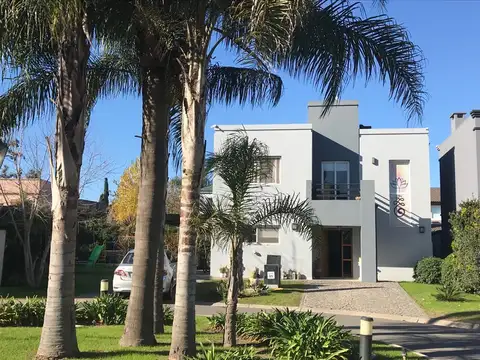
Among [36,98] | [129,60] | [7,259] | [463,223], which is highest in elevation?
[129,60]

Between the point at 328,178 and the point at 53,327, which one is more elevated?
the point at 328,178

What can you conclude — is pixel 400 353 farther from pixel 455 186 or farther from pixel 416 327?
pixel 455 186

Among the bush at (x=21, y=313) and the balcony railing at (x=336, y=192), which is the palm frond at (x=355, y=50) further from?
the balcony railing at (x=336, y=192)

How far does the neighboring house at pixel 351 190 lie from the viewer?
23875 millimetres

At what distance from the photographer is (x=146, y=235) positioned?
8.12 meters

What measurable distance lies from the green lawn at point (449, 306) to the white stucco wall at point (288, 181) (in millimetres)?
5869

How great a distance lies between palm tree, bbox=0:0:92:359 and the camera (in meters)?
6.66

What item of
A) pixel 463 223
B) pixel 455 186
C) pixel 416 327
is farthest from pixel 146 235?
pixel 455 186

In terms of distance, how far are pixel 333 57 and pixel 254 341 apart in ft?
16.1

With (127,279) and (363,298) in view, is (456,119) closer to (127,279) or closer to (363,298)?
(363,298)

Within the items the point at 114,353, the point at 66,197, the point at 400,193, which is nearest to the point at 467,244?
the point at 400,193

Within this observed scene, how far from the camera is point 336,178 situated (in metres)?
25.7

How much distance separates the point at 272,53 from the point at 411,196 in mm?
19532

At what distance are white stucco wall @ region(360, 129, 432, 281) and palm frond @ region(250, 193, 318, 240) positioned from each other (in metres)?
17.2
